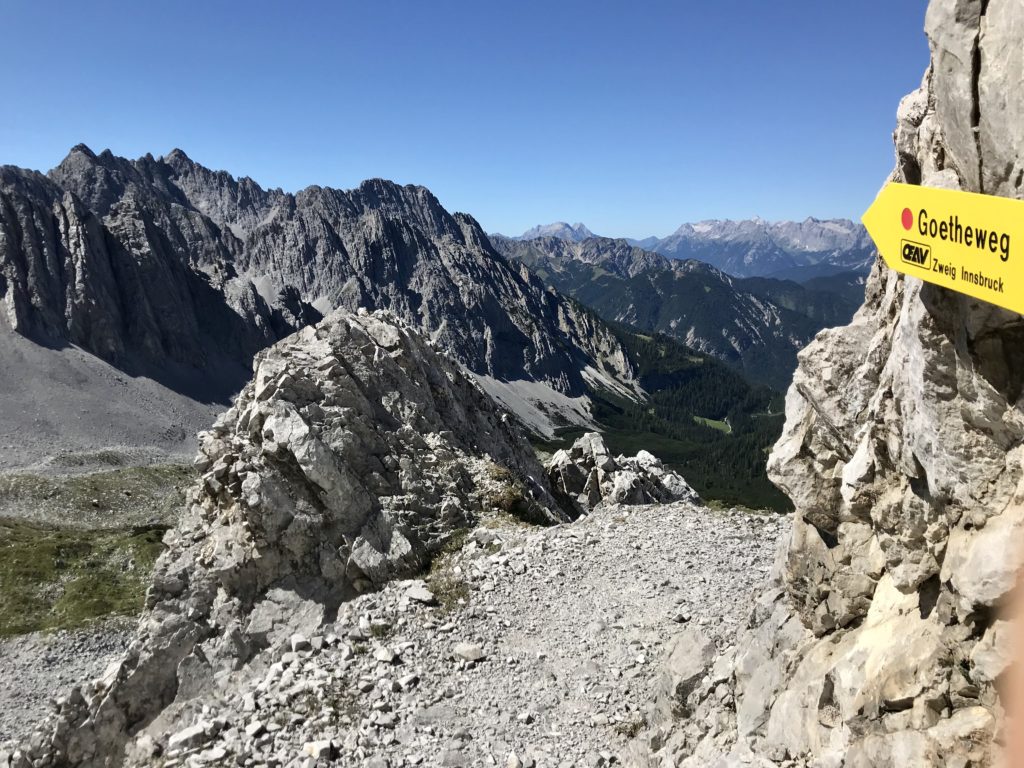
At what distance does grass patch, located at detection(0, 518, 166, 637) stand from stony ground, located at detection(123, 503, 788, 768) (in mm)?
45114

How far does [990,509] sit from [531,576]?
1714 centimetres

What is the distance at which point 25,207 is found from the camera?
163500 millimetres

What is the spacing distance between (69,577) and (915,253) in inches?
3030

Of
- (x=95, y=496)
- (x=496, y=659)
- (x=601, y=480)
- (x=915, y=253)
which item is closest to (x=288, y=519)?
(x=496, y=659)

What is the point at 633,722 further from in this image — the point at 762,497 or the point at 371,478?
the point at 762,497

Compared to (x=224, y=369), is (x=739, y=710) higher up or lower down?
lower down

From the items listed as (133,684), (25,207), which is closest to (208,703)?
(133,684)

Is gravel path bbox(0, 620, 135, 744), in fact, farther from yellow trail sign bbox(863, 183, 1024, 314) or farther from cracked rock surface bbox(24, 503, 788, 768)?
yellow trail sign bbox(863, 183, 1024, 314)

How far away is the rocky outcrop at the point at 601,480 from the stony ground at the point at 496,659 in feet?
47.3

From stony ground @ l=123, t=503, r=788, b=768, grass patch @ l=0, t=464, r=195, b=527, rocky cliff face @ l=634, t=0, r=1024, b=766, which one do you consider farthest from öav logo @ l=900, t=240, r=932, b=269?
grass patch @ l=0, t=464, r=195, b=527

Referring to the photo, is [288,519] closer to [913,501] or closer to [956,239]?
[913,501]

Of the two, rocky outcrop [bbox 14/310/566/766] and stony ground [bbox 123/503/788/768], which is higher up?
rocky outcrop [bbox 14/310/566/766]

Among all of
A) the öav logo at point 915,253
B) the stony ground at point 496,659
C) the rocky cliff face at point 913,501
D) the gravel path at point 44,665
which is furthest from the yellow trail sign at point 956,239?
the gravel path at point 44,665

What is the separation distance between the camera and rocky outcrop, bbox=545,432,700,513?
4109cm
